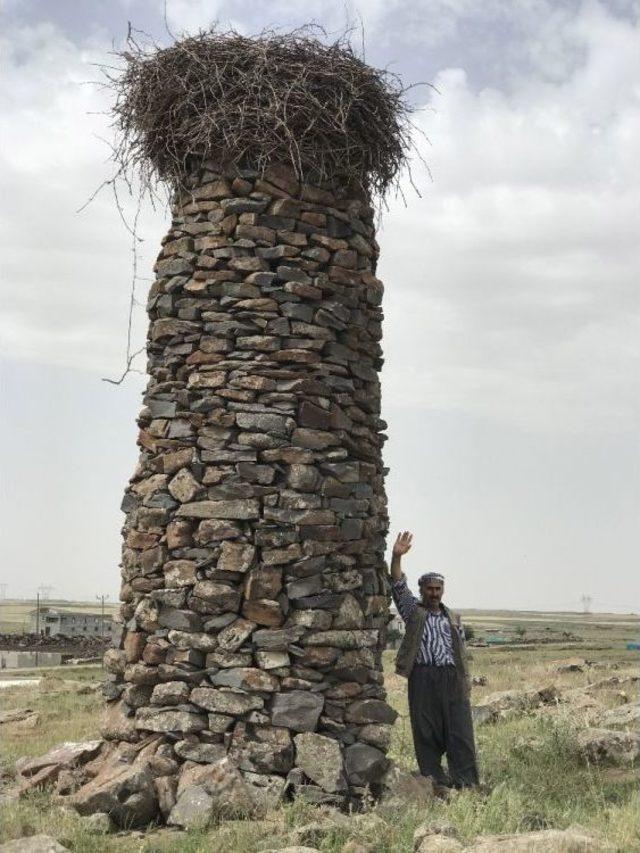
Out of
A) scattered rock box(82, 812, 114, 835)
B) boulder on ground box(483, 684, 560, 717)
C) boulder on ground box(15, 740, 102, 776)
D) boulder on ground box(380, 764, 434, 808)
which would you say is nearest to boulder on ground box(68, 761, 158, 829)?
scattered rock box(82, 812, 114, 835)

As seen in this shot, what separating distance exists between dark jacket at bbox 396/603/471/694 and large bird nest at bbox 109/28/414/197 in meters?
3.37

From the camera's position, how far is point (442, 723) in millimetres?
7504

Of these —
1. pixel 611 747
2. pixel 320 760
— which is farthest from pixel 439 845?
pixel 611 747

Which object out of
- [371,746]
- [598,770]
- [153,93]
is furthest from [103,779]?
[153,93]

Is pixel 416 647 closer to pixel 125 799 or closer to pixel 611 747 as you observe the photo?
pixel 611 747

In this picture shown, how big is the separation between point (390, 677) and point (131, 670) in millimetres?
12252

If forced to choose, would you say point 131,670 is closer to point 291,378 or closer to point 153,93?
point 291,378

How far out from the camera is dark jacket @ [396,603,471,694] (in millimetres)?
7500

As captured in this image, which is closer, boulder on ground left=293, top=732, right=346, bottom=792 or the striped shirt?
boulder on ground left=293, top=732, right=346, bottom=792

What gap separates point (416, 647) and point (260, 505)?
1732 millimetres

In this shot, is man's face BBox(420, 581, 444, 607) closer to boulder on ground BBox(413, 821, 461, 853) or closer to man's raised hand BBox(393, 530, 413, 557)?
man's raised hand BBox(393, 530, 413, 557)

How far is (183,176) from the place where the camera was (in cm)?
765

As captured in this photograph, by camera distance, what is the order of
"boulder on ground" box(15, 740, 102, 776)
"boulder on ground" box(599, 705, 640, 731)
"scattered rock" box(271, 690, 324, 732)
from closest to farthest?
"scattered rock" box(271, 690, 324, 732) → "boulder on ground" box(15, 740, 102, 776) → "boulder on ground" box(599, 705, 640, 731)

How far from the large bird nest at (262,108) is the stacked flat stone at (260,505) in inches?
7.9
